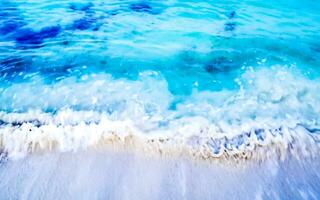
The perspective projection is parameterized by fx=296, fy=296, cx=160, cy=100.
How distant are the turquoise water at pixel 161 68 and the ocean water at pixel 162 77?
2cm

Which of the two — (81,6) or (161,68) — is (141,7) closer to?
(81,6)

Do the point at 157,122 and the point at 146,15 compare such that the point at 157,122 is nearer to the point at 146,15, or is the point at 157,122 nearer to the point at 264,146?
the point at 264,146

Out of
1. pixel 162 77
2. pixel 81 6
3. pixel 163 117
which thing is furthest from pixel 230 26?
pixel 81 6

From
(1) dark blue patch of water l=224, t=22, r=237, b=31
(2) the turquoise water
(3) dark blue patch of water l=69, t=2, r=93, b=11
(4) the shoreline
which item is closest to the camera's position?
(4) the shoreline

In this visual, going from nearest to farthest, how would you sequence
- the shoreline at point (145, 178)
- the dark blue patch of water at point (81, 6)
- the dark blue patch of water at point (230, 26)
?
the shoreline at point (145, 178)
the dark blue patch of water at point (230, 26)
the dark blue patch of water at point (81, 6)

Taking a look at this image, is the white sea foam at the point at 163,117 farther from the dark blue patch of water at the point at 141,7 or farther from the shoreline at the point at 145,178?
the dark blue patch of water at the point at 141,7

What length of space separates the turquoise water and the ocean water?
0.02m

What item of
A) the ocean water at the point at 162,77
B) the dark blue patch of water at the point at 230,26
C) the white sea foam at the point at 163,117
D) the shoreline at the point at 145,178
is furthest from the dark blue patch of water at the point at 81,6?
the shoreline at the point at 145,178

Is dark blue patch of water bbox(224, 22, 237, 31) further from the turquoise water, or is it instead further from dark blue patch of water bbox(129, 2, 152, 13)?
dark blue patch of water bbox(129, 2, 152, 13)

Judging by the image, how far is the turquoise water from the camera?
3.61m

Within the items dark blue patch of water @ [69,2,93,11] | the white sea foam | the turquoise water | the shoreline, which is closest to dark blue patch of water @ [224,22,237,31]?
the turquoise water

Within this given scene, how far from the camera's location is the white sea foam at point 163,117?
3.18m

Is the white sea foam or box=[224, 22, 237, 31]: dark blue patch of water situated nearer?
the white sea foam

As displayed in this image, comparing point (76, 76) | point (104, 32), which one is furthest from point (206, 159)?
point (104, 32)
